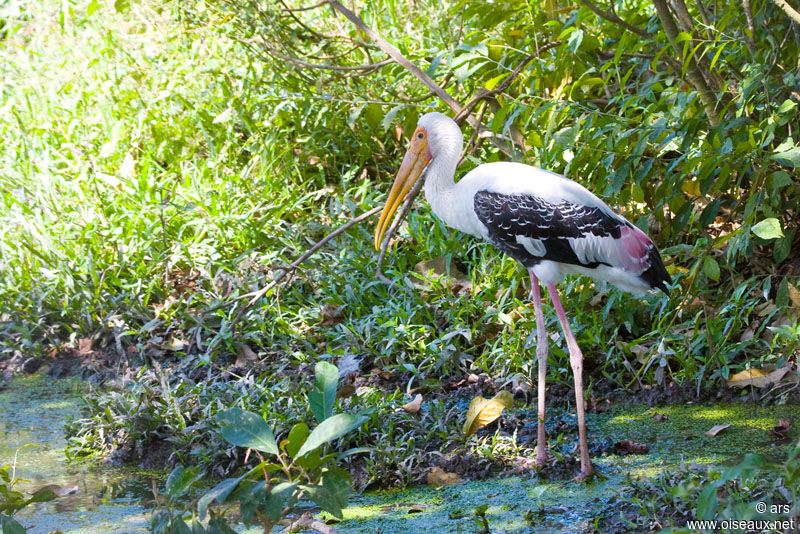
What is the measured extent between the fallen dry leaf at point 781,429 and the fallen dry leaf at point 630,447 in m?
0.50

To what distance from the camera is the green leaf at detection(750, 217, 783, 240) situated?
3.71 metres

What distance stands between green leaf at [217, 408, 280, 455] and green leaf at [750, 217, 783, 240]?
2.37 m

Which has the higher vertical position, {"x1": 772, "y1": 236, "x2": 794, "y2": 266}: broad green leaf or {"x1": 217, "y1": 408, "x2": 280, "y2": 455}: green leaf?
{"x1": 772, "y1": 236, "x2": 794, "y2": 266}: broad green leaf

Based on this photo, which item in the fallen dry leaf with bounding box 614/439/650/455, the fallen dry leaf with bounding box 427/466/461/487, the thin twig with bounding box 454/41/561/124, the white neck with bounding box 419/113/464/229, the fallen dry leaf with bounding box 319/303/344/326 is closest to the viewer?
the fallen dry leaf with bounding box 427/466/461/487

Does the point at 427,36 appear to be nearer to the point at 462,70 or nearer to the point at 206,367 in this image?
the point at 462,70

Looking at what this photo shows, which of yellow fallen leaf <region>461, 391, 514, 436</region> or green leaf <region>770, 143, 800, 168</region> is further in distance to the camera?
yellow fallen leaf <region>461, 391, 514, 436</region>

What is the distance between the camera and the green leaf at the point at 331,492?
7.45 ft

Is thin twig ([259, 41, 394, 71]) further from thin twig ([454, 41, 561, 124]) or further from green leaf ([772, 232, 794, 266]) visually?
green leaf ([772, 232, 794, 266])

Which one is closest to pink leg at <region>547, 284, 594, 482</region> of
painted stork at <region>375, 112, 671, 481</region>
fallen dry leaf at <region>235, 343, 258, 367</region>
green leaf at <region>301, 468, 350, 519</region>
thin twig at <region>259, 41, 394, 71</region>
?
painted stork at <region>375, 112, 671, 481</region>

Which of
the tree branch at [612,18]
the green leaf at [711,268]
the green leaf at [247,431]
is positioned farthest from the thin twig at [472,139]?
the green leaf at [247,431]

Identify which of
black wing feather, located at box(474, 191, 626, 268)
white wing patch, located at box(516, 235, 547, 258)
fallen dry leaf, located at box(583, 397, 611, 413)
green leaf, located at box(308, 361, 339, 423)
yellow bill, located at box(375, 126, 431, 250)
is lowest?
fallen dry leaf, located at box(583, 397, 611, 413)

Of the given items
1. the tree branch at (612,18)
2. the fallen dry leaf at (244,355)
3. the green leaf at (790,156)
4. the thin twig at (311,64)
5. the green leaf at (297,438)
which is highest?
the thin twig at (311,64)

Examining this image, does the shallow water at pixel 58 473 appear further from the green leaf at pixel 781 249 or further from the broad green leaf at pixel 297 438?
the green leaf at pixel 781 249

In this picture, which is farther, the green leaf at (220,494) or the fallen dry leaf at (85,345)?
the fallen dry leaf at (85,345)
